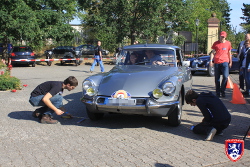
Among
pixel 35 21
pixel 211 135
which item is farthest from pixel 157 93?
pixel 35 21

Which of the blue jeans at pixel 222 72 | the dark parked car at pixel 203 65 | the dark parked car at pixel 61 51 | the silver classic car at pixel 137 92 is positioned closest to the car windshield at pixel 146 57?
the silver classic car at pixel 137 92

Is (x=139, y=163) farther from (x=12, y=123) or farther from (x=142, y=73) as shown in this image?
(x=12, y=123)

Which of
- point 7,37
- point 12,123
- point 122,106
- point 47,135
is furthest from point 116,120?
point 7,37

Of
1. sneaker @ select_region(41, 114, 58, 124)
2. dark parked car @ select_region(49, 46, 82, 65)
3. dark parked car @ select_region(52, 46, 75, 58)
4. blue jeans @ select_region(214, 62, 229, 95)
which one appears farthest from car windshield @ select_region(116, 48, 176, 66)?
dark parked car @ select_region(52, 46, 75, 58)

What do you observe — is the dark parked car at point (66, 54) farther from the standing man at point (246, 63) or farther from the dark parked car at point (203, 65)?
the standing man at point (246, 63)

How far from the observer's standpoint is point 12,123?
6453 millimetres

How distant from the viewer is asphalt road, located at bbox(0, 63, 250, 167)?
438cm

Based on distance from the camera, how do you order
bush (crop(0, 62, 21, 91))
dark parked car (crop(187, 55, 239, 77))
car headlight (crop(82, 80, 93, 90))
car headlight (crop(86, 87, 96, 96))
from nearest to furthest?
car headlight (crop(86, 87, 96, 96)) → car headlight (crop(82, 80, 93, 90)) → bush (crop(0, 62, 21, 91)) → dark parked car (crop(187, 55, 239, 77))

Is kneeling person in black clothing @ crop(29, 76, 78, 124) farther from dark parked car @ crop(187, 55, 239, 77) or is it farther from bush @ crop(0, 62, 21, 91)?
dark parked car @ crop(187, 55, 239, 77)

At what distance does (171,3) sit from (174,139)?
21.3 metres

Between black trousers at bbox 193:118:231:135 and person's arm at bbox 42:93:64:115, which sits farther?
person's arm at bbox 42:93:64:115

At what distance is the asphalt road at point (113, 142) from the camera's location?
4383 mm

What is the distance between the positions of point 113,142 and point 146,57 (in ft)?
9.22

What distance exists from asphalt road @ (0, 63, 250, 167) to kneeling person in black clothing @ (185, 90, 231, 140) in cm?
17
